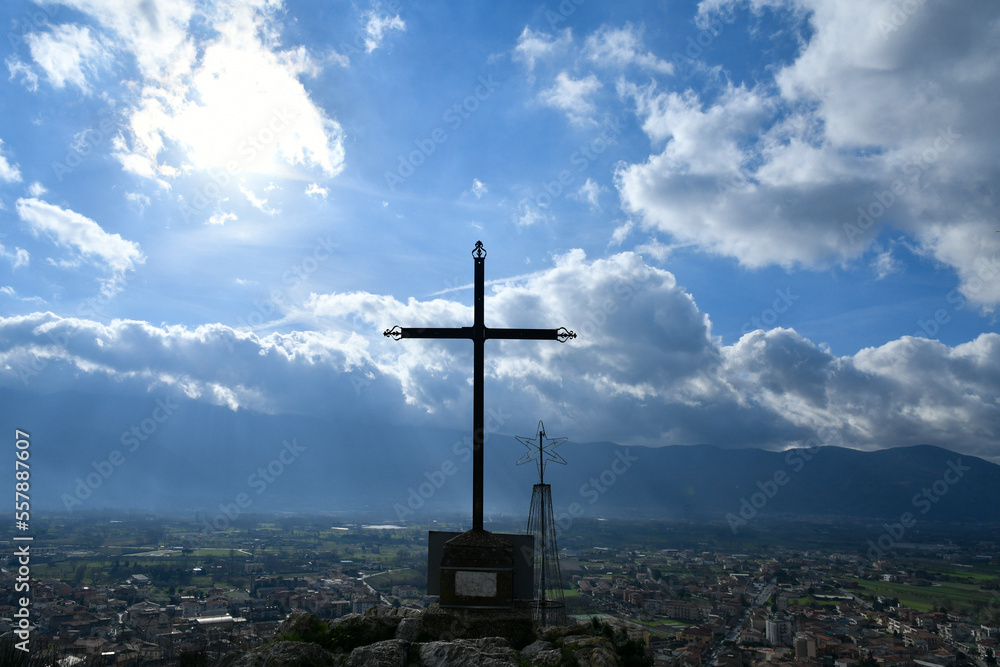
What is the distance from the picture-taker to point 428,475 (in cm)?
10006

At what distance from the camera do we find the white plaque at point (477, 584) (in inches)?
376

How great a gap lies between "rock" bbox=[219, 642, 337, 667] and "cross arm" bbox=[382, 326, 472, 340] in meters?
5.33

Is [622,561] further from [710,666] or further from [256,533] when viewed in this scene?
[256,533]

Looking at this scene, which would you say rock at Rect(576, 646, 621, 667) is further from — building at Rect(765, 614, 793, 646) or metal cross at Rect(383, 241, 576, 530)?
building at Rect(765, 614, 793, 646)

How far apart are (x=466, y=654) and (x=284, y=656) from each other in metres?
2.46

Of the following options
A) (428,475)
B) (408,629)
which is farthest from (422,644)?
(428,475)

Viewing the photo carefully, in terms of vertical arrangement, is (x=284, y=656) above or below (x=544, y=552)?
below

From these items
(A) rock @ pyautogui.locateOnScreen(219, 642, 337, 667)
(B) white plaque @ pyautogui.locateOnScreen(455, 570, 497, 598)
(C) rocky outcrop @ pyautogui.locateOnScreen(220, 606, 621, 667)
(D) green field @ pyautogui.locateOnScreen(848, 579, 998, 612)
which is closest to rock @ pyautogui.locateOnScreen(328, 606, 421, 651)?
(C) rocky outcrop @ pyautogui.locateOnScreen(220, 606, 621, 667)

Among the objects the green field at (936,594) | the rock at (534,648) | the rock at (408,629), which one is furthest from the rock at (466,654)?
the green field at (936,594)

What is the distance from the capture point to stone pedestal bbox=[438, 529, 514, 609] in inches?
374

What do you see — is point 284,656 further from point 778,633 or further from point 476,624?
point 778,633

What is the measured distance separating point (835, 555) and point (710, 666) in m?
52.3

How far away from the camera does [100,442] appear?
14650cm

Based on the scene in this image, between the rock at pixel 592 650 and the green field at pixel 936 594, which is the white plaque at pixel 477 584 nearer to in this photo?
the rock at pixel 592 650
